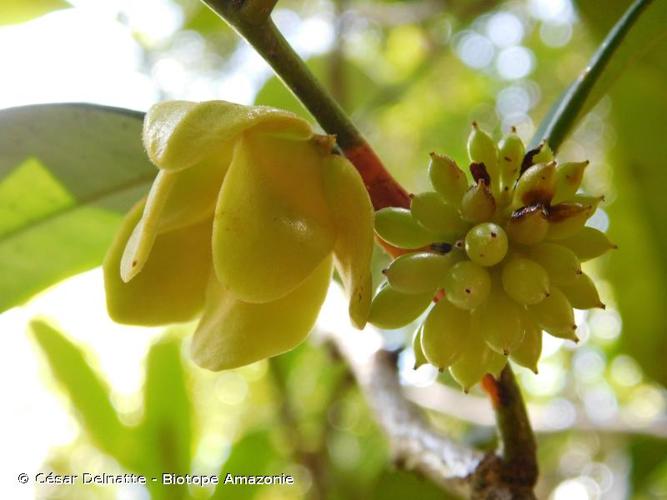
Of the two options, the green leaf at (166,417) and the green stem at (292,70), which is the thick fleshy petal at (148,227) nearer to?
the green stem at (292,70)

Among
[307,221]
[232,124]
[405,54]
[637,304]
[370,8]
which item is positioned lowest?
[405,54]

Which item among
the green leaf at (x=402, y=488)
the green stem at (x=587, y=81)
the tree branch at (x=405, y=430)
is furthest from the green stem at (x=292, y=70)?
the green leaf at (x=402, y=488)

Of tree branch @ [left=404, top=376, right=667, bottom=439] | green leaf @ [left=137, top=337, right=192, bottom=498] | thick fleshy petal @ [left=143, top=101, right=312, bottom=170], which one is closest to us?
thick fleshy petal @ [left=143, top=101, right=312, bottom=170]

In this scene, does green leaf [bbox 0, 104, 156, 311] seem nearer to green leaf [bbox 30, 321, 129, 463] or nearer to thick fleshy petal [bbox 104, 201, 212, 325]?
thick fleshy petal [bbox 104, 201, 212, 325]

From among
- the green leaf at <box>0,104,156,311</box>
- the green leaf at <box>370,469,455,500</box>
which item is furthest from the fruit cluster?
the green leaf at <box>370,469,455,500</box>

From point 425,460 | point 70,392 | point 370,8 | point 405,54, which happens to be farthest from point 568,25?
point 425,460

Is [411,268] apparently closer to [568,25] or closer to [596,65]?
[596,65]

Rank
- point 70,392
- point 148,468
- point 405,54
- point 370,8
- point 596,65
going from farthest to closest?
point 405,54 < point 370,8 < point 70,392 < point 148,468 < point 596,65
